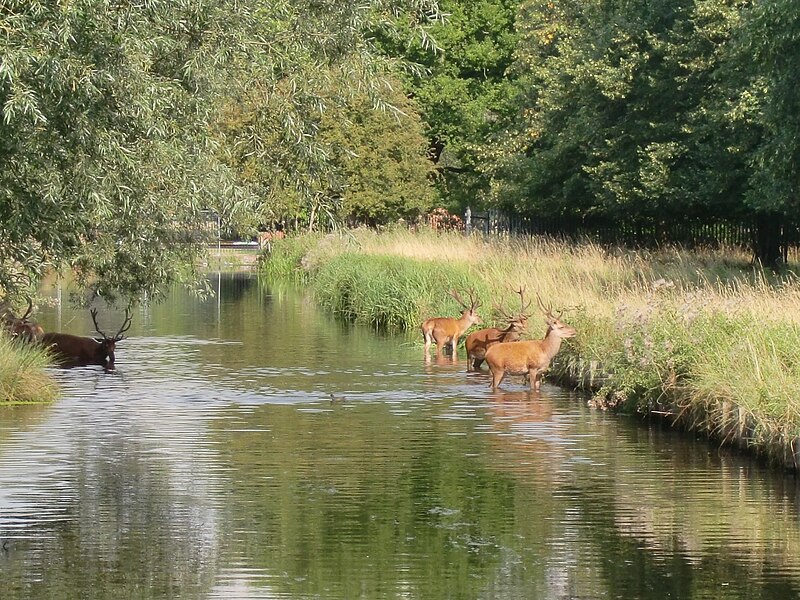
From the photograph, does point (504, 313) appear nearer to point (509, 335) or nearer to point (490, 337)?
point (490, 337)

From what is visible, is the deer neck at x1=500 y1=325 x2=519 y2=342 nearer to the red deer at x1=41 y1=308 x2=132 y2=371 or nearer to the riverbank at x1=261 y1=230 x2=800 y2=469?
the riverbank at x1=261 y1=230 x2=800 y2=469

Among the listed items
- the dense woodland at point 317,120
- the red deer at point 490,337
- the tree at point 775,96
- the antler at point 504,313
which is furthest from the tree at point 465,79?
the red deer at point 490,337

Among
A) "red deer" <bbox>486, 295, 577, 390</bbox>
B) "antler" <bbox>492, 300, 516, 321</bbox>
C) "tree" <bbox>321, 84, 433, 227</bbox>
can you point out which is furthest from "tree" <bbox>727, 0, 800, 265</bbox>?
"tree" <bbox>321, 84, 433, 227</bbox>

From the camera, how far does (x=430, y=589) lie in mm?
11055

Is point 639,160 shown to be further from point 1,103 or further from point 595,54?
point 1,103

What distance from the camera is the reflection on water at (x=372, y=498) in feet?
37.5

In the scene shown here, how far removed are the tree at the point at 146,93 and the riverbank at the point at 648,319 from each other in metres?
1.90

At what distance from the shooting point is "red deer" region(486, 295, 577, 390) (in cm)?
2328

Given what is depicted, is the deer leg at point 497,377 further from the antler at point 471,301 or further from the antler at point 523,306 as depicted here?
the antler at point 471,301

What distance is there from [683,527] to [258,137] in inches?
252

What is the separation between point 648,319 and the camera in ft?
70.0

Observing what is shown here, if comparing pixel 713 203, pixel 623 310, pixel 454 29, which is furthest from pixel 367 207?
pixel 623 310

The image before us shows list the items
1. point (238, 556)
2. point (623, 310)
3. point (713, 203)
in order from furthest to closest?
point (713, 203) < point (623, 310) < point (238, 556)

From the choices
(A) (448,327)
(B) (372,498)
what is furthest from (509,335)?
(B) (372,498)
